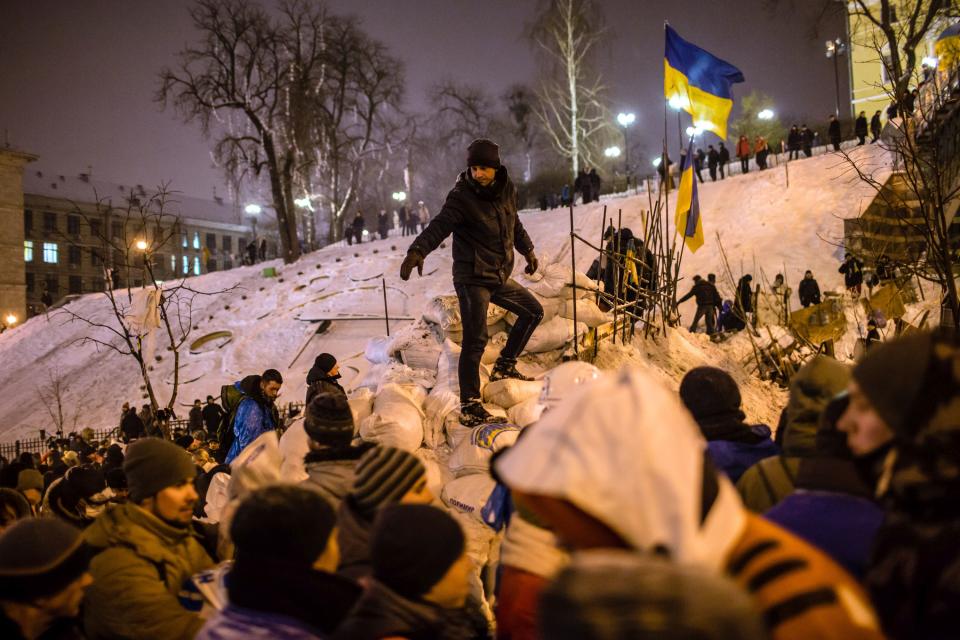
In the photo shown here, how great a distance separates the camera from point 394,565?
66.2 inches

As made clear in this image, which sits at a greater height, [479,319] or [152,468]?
[479,319]

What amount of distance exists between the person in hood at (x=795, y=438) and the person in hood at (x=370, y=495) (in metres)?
1.01

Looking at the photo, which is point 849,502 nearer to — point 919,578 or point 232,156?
point 919,578

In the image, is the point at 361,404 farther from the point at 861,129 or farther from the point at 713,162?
the point at 861,129

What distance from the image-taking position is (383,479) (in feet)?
7.11

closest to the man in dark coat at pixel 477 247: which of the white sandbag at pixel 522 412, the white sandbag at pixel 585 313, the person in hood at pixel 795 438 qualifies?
the white sandbag at pixel 522 412

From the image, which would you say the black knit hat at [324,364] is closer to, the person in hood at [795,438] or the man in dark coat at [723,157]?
the person in hood at [795,438]

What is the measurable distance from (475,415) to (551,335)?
1387 millimetres

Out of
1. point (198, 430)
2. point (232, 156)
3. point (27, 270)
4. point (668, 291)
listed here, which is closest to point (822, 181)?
point (668, 291)

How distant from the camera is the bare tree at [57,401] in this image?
16.9 metres

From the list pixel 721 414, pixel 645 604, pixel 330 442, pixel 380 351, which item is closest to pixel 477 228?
pixel 380 351

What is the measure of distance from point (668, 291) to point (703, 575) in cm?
610

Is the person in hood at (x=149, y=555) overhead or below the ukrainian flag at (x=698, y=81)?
below

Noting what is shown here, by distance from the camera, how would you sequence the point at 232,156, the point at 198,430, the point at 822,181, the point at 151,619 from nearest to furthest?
the point at 151,619
the point at 198,430
the point at 822,181
the point at 232,156
